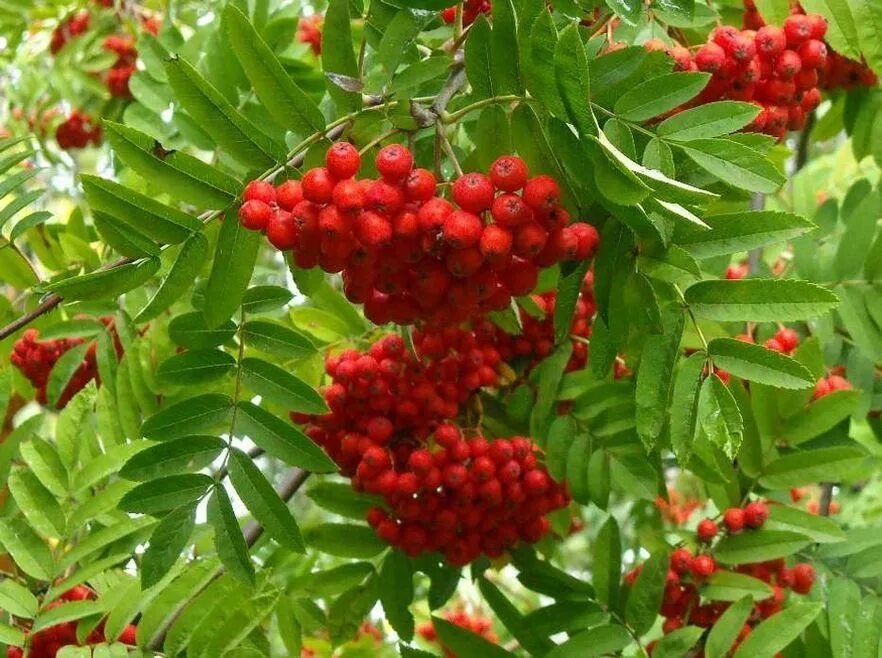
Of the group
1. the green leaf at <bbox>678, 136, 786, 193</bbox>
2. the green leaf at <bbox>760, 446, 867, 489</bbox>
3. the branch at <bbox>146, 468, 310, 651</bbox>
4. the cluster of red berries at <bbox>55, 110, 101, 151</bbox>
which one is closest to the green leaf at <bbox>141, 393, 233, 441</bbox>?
the branch at <bbox>146, 468, 310, 651</bbox>

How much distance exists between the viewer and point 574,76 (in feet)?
4.83

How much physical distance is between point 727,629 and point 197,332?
4.09ft

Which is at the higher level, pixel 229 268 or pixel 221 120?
pixel 221 120

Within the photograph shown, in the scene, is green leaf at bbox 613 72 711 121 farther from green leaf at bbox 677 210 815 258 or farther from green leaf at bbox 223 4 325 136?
green leaf at bbox 223 4 325 136

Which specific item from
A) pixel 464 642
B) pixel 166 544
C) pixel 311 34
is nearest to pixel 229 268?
pixel 166 544

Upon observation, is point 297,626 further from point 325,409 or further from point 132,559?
point 325,409

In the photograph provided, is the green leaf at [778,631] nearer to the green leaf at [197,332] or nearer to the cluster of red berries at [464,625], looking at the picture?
the green leaf at [197,332]

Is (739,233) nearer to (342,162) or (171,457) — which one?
(342,162)

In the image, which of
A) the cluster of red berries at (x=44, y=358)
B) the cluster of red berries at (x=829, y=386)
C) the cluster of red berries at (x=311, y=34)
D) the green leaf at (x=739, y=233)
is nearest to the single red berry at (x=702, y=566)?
the cluster of red berries at (x=829, y=386)

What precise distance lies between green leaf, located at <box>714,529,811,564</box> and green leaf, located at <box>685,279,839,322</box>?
766mm

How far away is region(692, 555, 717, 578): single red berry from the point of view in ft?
7.86

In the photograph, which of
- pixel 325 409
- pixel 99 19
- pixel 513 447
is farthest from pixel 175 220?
pixel 99 19

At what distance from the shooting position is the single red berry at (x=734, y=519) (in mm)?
2420

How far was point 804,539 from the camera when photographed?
2.32 metres
